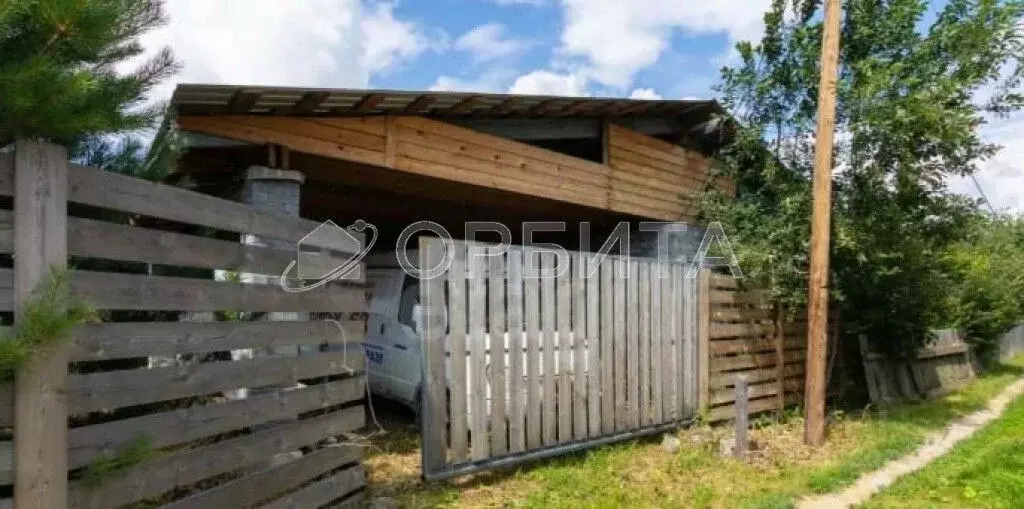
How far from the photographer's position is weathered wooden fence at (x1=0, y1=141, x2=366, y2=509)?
7.97 feet

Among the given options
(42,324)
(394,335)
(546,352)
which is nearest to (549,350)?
(546,352)

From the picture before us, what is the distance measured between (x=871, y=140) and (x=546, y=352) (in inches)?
179

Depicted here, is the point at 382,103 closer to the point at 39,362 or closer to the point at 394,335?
the point at 394,335

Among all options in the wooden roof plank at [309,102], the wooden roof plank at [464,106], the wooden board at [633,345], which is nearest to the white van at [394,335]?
the wooden roof plank at [464,106]

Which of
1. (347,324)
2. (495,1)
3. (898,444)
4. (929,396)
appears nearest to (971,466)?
(898,444)

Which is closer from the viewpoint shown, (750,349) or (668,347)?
(668,347)

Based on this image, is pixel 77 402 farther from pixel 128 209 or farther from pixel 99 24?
pixel 99 24

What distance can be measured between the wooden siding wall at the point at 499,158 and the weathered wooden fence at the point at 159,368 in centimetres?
167

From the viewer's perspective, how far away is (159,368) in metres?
3.00

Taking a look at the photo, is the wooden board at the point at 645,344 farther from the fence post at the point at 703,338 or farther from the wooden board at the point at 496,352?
the wooden board at the point at 496,352

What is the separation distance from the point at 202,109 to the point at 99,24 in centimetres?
313

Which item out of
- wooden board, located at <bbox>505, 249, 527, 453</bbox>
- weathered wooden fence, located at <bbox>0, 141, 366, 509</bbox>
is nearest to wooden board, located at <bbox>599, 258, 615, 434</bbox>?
wooden board, located at <bbox>505, 249, 527, 453</bbox>

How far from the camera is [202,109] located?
5.27m

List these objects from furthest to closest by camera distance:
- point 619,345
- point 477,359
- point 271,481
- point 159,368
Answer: point 619,345, point 477,359, point 271,481, point 159,368
